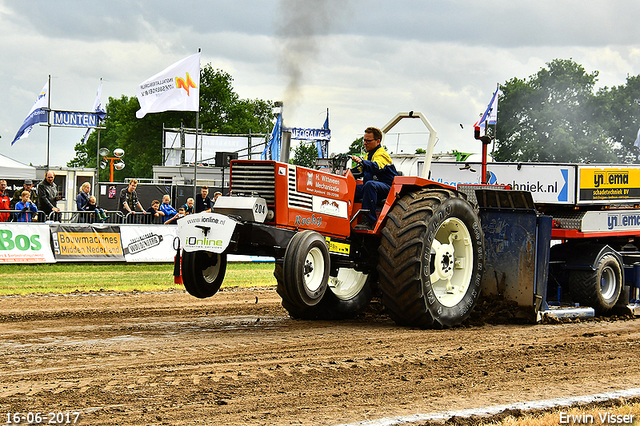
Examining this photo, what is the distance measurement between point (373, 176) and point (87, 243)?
1128 cm

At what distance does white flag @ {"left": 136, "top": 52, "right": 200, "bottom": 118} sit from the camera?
20516mm

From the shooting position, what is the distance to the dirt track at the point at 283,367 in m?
4.87

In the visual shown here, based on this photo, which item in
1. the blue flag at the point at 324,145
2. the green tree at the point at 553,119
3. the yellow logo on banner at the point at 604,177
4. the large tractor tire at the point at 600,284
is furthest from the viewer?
the green tree at the point at 553,119

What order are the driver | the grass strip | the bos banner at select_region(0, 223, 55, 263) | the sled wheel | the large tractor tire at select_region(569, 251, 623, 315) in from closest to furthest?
the sled wheel < the driver < the large tractor tire at select_region(569, 251, 623, 315) < the grass strip < the bos banner at select_region(0, 223, 55, 263)

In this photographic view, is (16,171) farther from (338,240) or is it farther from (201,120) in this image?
(201,120)

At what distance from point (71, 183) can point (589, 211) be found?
2208cm

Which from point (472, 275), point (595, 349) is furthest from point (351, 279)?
point (595, 349)

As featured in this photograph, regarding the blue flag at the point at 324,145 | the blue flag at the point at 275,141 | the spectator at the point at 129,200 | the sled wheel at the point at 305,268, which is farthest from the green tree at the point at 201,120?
the sled wheel at the point at 305,268

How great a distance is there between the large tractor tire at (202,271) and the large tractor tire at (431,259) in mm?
1746

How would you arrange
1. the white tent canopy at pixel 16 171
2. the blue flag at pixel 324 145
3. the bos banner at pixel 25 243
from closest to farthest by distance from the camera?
the bos banner at pixel 25 243, the white tent canopy at pixel 16 171, the blue flag at pixel 324 145

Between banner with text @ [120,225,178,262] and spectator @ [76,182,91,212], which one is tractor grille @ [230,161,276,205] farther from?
spectator @ [76,182,91,212]

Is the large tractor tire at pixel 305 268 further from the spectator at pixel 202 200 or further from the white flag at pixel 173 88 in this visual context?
the white flag at pixel 173 88

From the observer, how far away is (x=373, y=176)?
28.6ft

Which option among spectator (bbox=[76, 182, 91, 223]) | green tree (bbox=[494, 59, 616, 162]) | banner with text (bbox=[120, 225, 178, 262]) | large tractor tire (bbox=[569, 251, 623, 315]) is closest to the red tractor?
large tractor tire (bbox=[569, 251, 623, 315])
